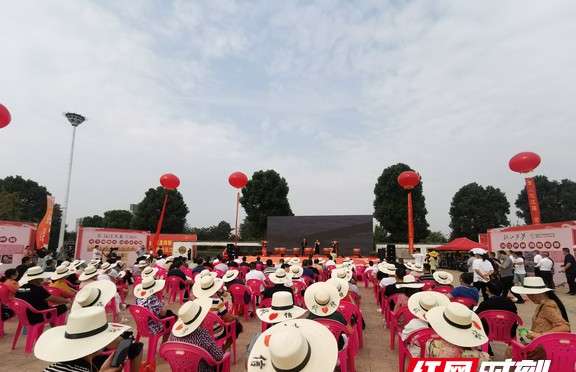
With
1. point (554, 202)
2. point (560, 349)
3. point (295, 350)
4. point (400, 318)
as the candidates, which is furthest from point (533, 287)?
point (554, 202)

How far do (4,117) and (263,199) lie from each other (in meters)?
26.4

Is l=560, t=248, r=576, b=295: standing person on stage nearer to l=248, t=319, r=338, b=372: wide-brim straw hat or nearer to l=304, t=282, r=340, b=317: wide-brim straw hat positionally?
l=304, t=282, r=340, b=317: wide-brim straw hat

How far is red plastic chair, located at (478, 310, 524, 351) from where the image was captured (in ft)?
13.1

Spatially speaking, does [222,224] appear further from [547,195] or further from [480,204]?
[547,195]

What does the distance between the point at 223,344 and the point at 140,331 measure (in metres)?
1.19

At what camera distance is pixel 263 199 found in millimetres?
35156

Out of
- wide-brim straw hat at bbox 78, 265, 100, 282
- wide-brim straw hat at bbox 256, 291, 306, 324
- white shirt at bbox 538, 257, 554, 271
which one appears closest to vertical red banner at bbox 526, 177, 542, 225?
white shirt at bbox 538, 257, 554, 271

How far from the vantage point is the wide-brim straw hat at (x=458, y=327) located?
8.29 ft

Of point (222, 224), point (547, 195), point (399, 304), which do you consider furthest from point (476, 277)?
point (222, 224)

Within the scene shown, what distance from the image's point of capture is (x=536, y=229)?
1194 centimetres

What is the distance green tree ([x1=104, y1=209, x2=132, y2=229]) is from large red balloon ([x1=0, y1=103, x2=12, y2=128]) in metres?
44.3

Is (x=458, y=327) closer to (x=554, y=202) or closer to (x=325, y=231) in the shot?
(x=325, y=231)

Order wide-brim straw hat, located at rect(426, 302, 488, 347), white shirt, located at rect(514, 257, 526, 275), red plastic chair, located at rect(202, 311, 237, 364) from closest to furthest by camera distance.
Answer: wide-brim straw hat, located at rect(426, 302, 488, 347)
red plastic chair, located at rect(202, 311, 237, 364)
white shirt, located at rect(514, 257, 526, 275)

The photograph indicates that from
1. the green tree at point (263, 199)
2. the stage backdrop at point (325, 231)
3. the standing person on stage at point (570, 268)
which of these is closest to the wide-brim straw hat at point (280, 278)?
the standing person on stage at point (570, 268)
